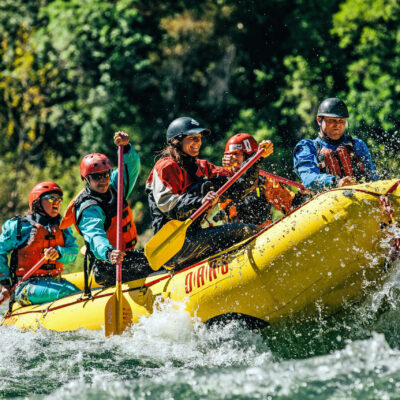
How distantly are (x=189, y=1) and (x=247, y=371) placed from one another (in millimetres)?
10552

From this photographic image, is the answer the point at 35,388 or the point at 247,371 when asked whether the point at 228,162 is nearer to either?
the point at 247,371

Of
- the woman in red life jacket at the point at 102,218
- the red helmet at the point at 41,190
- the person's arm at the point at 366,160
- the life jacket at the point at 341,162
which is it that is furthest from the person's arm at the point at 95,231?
the person's arm at the point at 366,160

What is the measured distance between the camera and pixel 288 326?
15.1ft

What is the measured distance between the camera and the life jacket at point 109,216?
564cm

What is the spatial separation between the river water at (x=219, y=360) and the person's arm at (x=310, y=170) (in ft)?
3.00

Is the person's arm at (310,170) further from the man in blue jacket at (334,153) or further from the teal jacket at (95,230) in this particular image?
the teal jacket at (95,230)

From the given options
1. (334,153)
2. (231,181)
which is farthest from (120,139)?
(334,153)

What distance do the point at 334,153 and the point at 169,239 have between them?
164 centimetres

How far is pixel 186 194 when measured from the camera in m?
5.05

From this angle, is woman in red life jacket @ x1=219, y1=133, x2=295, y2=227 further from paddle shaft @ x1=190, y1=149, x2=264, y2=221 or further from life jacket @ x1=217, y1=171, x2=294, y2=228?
paddle shaft @ x1=190, y1=149, x2=264, y2=221

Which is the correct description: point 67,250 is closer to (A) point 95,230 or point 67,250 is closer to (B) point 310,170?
(A) point 95,230

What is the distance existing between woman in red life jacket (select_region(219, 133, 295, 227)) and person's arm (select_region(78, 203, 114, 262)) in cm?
125

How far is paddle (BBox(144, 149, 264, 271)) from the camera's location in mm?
4922

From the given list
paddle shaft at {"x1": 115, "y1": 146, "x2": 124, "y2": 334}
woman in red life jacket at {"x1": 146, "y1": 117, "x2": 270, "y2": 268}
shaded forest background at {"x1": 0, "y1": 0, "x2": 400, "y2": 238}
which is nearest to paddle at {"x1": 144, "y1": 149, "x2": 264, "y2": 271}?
woman in red life jacket at {"x1": 146, "y1": 117, "x2": 270, "y2": 268}
